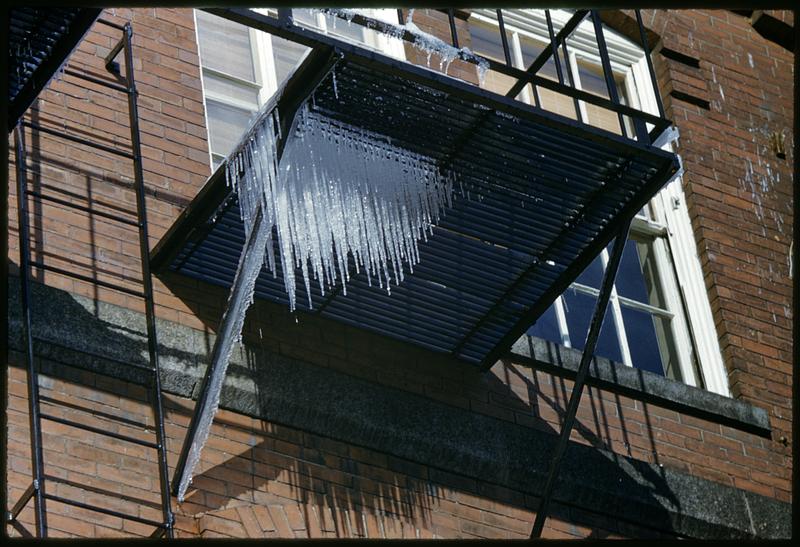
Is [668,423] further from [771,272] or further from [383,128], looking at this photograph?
[383,128]

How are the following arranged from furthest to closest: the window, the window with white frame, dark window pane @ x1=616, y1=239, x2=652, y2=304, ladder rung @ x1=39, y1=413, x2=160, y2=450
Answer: dark window pane @ x1=616, y1=239, x2=652, y2=304
the window with white frame
the window
ladder rung @ x1=39, y1=413, x2=160, y2=450

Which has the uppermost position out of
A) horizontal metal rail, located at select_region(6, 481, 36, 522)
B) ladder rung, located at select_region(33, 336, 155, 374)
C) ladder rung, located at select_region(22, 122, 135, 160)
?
ladder rung, located at select_region(22, 122, 135, 160)

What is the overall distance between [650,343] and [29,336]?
4930mm

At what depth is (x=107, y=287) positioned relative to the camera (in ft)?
24.4

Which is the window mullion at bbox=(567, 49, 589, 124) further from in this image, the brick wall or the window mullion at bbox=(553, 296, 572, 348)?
the window mullion at bbox=(553, 296, 572, 348)

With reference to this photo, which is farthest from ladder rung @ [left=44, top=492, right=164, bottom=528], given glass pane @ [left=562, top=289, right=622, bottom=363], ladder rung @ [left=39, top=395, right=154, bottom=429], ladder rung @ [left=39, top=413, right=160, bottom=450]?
glass pane @ [left=562, top=289, right=622, bottom=363]

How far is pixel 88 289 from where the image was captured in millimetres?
7555

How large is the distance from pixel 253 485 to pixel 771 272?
4.87 m

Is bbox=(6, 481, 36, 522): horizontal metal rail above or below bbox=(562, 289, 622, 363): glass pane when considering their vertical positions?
below

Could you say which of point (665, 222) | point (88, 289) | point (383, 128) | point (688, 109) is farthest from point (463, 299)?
point (688, 109)

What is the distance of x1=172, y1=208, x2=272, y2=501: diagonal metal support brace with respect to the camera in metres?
7.01

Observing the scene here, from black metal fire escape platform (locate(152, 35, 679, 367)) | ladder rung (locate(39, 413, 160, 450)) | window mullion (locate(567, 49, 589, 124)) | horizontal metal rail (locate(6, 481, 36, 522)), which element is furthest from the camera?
window mullion (locate(567, 49, 589, 124))

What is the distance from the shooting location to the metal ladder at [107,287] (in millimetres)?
6391

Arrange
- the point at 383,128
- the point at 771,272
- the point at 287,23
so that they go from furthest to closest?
the point at 771,272 → the point at 383,128 → the point at 287,23
